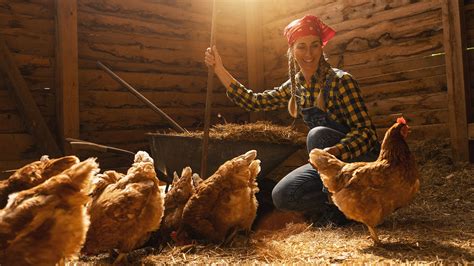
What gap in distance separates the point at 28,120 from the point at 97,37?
1470 mm

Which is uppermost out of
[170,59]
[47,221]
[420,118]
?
[170,59]

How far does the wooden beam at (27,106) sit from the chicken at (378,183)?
3451mm

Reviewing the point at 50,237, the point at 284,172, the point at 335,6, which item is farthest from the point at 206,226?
the point at 335,6

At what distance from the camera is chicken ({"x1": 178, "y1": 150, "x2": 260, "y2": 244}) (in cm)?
339

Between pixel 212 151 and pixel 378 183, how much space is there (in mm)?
1697

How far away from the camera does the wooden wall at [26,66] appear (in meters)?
4.87

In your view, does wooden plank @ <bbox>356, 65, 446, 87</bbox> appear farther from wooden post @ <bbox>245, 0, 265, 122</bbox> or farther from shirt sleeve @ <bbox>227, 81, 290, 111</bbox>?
shirt sleeve @ <bbox>227, 81, 290, 111</bbox>

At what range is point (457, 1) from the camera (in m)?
5.03

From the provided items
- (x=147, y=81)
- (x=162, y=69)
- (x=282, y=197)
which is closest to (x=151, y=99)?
(x=147, y=81)

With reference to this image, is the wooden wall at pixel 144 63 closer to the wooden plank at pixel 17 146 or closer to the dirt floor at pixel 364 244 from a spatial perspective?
the wooden plank at pixel 17 146

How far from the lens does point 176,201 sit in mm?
3695

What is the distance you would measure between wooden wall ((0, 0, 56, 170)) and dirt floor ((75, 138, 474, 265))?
8.03 ft

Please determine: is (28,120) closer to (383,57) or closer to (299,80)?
(299,80)

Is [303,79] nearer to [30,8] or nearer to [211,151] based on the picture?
[211,151]
